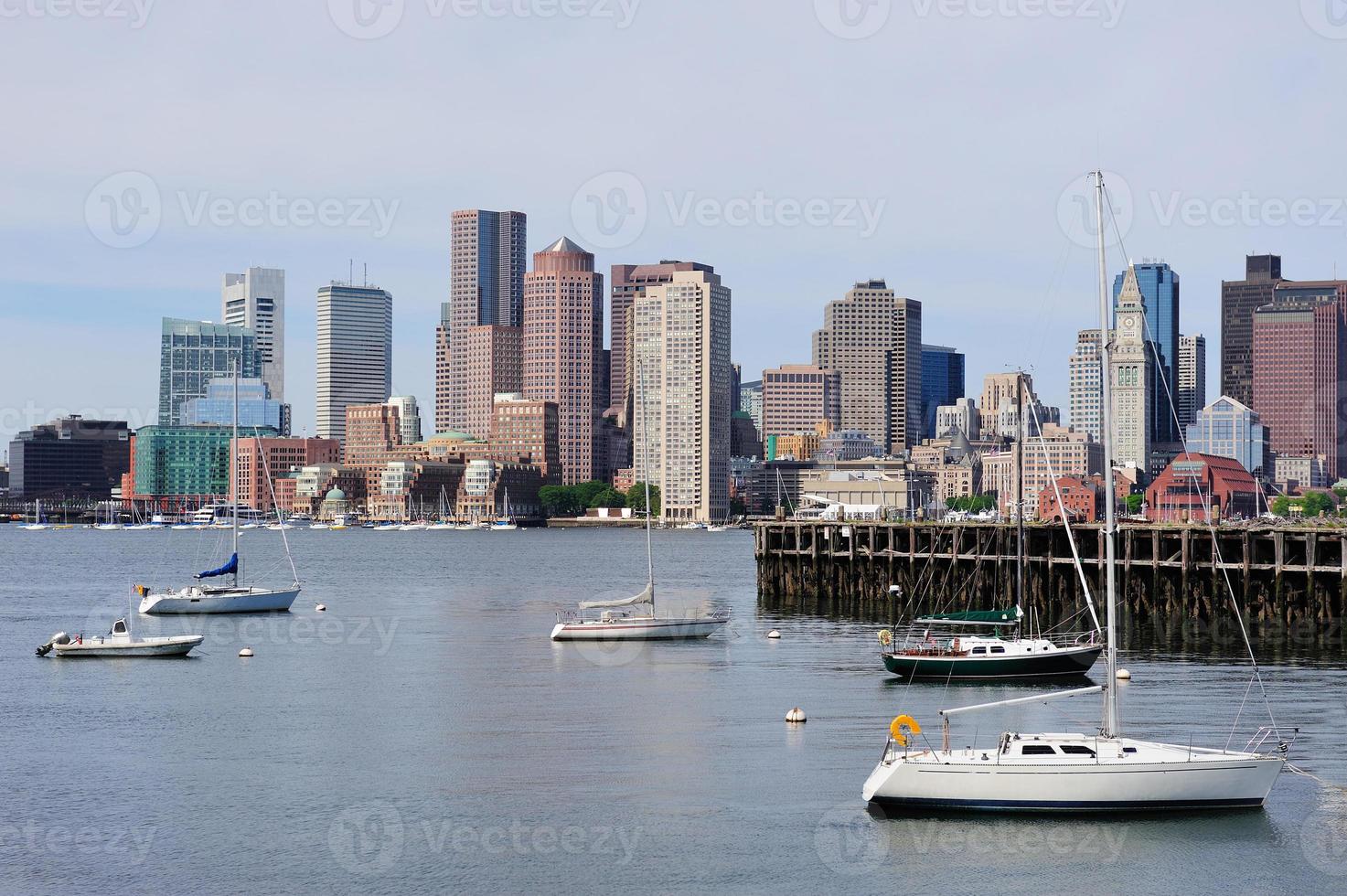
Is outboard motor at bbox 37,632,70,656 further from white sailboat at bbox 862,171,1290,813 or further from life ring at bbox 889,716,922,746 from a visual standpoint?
life ring at bbox 889,716,922,746

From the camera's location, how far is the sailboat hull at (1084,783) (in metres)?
42.5

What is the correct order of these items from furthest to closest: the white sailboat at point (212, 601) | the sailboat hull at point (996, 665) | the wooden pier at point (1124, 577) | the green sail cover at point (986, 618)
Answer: the white sailboat at point (212, 601), the wooden pier at point (1124, 577), the green sail cover at point (986, 618), the sailboat hull at point (996, 665)

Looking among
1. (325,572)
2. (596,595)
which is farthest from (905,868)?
(325,572)

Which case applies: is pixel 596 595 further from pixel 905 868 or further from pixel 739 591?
pixel 905 868

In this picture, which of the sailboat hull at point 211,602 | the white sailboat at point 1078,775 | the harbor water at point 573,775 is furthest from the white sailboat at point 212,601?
the white sailboat at point 1078,775

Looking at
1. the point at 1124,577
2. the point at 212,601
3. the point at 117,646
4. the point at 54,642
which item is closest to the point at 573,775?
the point at 117,646

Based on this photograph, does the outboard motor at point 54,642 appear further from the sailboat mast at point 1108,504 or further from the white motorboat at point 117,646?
the sailboat mast at point 1108,504

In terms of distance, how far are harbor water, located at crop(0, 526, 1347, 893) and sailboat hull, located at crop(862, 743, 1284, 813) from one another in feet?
1.70

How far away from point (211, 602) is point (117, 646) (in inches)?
1115

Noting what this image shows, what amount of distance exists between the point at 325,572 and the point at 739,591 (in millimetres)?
59847

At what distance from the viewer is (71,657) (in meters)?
80.0

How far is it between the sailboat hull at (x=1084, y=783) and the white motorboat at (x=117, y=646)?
47669 mm

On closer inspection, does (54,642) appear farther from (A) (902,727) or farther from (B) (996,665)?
(A) (902,727)

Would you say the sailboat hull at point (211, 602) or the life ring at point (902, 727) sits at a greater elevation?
the life ring at point (902, 727)
